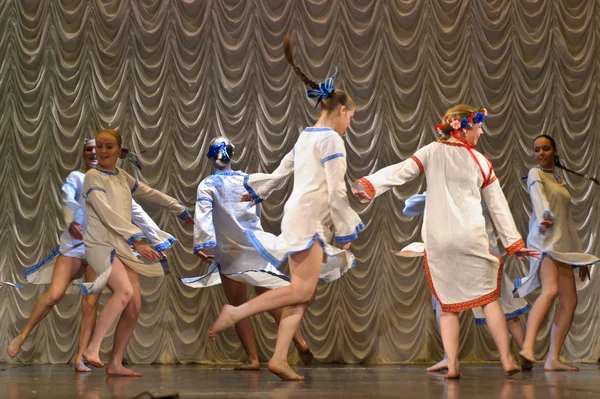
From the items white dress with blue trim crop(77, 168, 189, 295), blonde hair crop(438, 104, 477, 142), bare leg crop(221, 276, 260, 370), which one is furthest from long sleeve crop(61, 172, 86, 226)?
blonde hair crop(438, 104, 477, 142)

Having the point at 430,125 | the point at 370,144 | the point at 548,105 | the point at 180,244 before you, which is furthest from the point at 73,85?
the point at 548,105

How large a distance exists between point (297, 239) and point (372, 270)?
2953 millimetres

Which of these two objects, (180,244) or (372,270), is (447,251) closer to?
(372,270)

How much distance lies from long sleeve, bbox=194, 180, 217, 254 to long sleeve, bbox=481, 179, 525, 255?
1966mm

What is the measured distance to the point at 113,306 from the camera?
4789 mm

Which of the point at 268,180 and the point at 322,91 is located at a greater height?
the point at 322,91

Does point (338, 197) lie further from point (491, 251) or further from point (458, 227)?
point (491, 251)

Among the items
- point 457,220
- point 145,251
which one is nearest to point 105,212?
point 145,251

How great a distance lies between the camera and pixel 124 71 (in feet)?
23.6

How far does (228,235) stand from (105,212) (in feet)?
3.78

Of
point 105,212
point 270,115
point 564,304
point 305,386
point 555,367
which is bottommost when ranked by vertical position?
point 555,367

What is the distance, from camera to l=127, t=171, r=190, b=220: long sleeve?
214 inches

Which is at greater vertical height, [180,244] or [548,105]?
[548,105]

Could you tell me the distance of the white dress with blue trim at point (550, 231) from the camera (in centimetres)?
555
